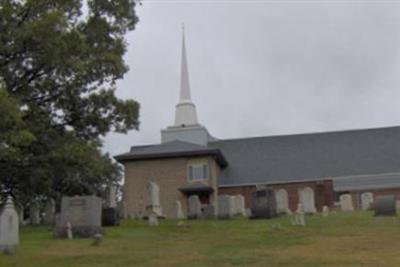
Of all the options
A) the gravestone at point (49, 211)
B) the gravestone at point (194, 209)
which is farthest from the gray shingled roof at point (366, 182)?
the gravestone at point (49, 211)

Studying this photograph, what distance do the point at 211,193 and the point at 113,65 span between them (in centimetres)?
2927

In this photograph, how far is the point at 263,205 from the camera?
1160 inches

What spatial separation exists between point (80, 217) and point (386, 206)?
12.4m

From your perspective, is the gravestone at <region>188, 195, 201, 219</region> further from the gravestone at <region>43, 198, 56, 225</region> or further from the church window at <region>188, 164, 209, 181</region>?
the church window at <region>188, 164, 209, 181</region>

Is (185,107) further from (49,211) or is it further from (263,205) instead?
(263,205)

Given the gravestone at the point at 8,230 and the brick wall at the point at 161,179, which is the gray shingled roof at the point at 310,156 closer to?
the brick wall at the point at 161,179

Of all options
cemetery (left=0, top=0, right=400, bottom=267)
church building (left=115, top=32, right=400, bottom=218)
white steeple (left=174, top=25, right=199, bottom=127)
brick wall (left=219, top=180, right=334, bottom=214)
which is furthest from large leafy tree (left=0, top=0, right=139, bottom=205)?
white steeple (left=174, top=25, right=199, bottom=127)

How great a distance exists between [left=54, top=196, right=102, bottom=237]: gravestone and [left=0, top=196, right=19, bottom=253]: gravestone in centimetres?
343

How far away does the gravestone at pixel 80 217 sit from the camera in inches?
804

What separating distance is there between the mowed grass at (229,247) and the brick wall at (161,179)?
1147 inches

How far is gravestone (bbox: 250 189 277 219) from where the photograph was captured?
2923cm

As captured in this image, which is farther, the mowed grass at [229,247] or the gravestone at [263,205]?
the gravestone at [263,205]

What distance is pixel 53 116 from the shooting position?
26.0 meters

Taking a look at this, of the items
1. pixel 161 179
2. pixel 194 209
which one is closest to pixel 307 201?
pixel 194 209
